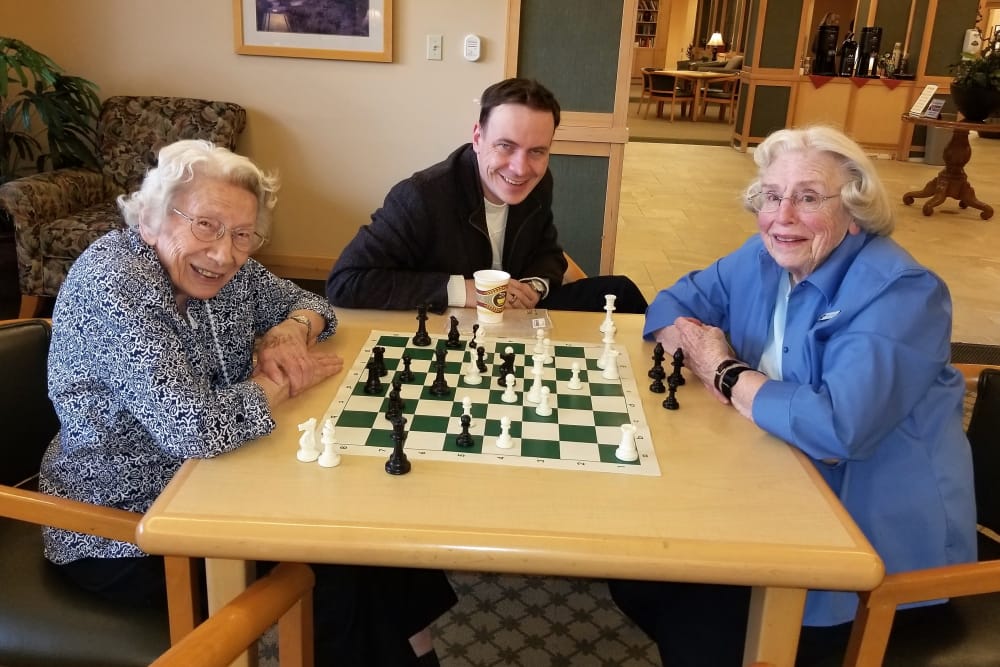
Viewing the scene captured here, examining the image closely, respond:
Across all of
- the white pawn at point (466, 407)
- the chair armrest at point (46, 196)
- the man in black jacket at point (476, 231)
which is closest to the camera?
the white pawn at point (466, 407)

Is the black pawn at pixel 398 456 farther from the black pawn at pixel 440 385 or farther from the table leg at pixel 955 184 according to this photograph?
the table leg at pixel 955 184

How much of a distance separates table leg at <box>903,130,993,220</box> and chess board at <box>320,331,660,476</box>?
6.42 meters

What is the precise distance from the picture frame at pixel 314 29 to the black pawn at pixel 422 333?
291 centimetres

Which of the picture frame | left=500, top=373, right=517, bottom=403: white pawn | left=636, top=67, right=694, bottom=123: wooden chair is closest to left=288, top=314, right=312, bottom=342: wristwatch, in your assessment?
left=500, top=373, right=517, bottom=403: white pawn

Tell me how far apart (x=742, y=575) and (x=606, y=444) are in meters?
0.34

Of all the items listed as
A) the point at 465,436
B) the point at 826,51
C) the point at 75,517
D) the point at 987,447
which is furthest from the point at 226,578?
the point at 826,51

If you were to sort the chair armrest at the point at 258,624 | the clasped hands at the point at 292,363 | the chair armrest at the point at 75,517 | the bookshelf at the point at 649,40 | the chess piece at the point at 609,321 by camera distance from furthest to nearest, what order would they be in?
the bookshelf at the point at 649,40, the chess piece at the point at 609,321, the clasped hands at the point at 292,363, the chair armrest at the point at 75,517, the chair armrest at the point at 258,624

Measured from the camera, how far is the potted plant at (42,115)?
387 cm

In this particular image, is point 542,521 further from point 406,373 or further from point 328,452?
point 406,373

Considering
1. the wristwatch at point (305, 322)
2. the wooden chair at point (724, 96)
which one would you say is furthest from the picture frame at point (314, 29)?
the wooden chair at point (724, 96)

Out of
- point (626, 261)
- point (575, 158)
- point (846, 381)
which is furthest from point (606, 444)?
point (626, 261)

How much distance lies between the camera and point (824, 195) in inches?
58.3

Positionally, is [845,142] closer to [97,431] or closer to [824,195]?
[824,195]

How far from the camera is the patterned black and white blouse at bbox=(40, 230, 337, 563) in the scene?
1234 millimetres
